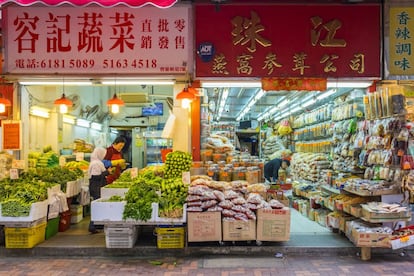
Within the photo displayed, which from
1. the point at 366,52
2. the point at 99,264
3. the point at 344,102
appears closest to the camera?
the point at 99,264

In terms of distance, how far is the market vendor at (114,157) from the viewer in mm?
9887

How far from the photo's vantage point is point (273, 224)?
23.6ft

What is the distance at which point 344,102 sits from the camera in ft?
32.2

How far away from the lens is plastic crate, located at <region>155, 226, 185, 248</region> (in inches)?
285

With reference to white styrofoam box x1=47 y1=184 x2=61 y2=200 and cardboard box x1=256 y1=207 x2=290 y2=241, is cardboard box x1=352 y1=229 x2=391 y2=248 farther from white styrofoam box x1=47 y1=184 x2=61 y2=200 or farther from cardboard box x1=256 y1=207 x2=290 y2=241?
white styrofoam box x1=47 y1=184 x2=61 y2=200

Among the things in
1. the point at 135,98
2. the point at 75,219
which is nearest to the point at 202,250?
the point at 75,219

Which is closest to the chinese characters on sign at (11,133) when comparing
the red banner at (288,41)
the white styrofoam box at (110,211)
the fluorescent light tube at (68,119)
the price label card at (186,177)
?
the white styrofoam box at (110,211)

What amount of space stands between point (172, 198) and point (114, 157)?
3.41m

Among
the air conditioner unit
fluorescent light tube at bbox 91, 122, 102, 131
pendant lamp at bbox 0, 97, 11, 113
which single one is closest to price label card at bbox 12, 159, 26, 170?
pendant lamp at bbox 0, 97, 11, 113

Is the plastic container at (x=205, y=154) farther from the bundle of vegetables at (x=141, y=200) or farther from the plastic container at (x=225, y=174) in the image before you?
the bundle of vegetables at (x=141, y=200)

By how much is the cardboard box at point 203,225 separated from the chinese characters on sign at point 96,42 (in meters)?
3.03

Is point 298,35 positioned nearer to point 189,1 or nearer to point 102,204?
point 189,1

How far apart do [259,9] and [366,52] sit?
7.69 feet

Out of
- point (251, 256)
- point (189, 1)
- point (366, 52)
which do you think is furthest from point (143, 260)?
point (366, 52)
